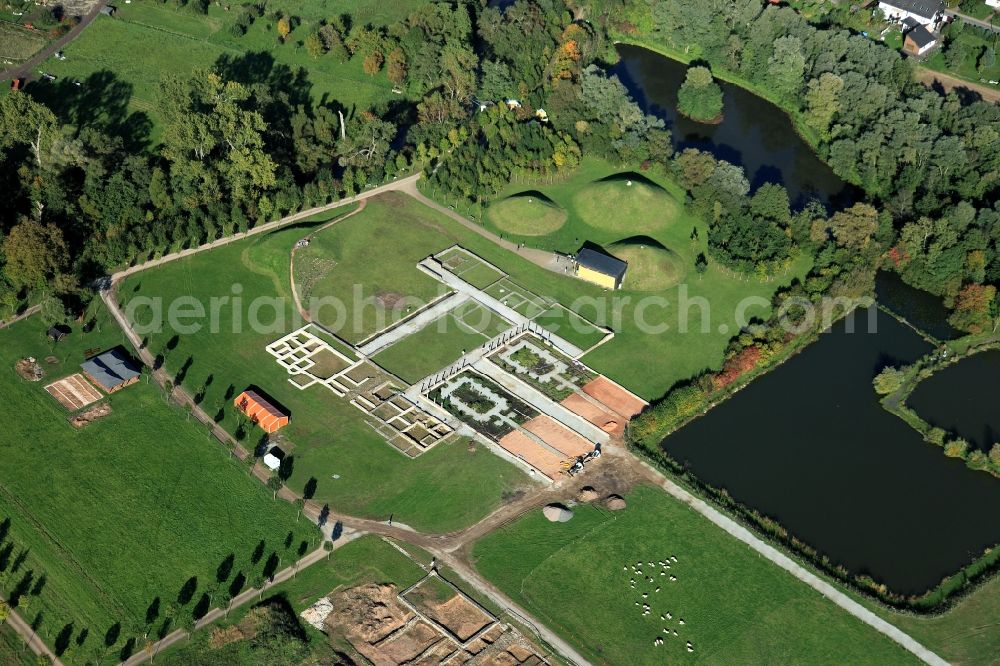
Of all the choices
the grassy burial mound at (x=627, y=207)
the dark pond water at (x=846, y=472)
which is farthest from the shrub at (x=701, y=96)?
the dark pond water at (x=846, y=472)

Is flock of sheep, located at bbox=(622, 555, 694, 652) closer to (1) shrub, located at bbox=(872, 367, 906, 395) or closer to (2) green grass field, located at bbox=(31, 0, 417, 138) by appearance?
(1) shrub, located at bbox=(872, 367, 906, 395)

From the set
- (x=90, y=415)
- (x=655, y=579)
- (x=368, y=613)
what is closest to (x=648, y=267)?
(x=655, y=579)

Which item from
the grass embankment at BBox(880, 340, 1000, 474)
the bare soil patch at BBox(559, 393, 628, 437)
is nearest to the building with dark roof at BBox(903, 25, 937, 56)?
the grass embankment at BBox(880, 340, 1000, 474)

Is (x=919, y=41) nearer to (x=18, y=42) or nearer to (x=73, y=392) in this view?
(x=73, y=392)

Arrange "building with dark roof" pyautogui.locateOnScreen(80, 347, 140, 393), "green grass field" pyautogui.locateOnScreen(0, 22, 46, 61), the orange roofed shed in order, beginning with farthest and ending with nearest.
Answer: "green grass field" pyautogui.locateOnScreen(0, 22, 46, 61) < "building with dark roof" pyautogui.locateOnScreen(80, 347, 140, 393) < the orange roofed shed

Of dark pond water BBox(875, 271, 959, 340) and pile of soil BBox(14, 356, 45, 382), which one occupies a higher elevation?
dark pond water BBox(875, 271, 959, 340)

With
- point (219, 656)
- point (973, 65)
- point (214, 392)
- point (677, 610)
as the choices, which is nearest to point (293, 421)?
point (214, 392)
